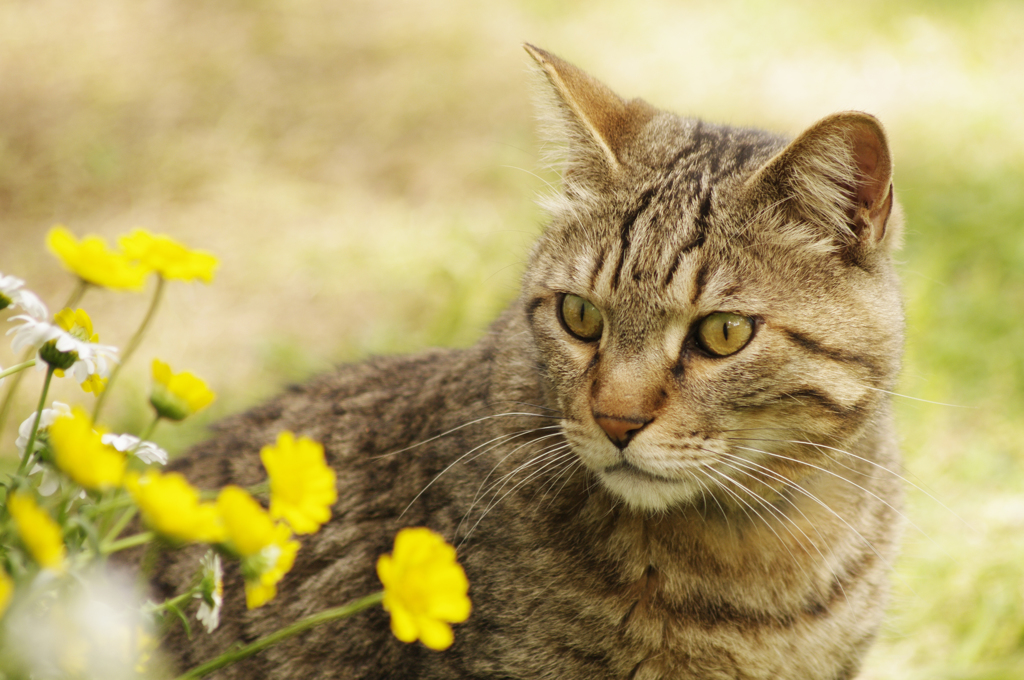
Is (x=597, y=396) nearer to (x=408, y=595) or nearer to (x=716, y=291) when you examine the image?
(x=716, y=291)

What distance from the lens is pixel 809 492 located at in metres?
1.95

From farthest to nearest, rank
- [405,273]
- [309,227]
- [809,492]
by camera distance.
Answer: [309,227] → [405,273] → [809,492]

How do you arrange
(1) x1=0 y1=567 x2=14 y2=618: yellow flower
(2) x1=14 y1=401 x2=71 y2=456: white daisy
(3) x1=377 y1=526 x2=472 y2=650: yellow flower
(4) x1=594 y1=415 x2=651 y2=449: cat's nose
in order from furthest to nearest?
(4) x1=594 y1=415 x2=651 y2=449: cat's nose
(2) x1=14 y1=401 x2=71 y2=456: white daisy
(3) x1=377 y1=526 x2=472 y2=650: yellow flower
(1) x1=0 y1=567 x2=14 y2=618: yellow flower

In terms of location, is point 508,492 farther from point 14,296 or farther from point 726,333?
point 14,296

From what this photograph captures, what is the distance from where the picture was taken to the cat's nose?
5.76 feet

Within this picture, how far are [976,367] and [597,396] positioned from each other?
283 cm

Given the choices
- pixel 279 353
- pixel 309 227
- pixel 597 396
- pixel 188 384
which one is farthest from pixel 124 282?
pixel 309 227

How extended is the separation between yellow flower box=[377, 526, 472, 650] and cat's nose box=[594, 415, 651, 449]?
776mm

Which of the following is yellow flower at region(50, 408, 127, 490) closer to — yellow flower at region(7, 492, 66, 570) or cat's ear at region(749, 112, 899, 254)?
yellow flower at region(7, 492, 66, 570)

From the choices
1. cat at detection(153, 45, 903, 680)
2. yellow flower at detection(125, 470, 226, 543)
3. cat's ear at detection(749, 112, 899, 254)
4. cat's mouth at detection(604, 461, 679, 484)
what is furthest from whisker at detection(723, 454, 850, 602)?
yellow flower at detection(125, 470, 226, 543)

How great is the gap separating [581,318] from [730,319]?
1.17 ft

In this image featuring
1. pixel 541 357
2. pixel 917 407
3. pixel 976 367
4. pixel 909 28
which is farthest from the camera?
pixel 909 28

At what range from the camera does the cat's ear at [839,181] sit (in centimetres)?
179

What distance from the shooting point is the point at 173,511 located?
92 centimetres
